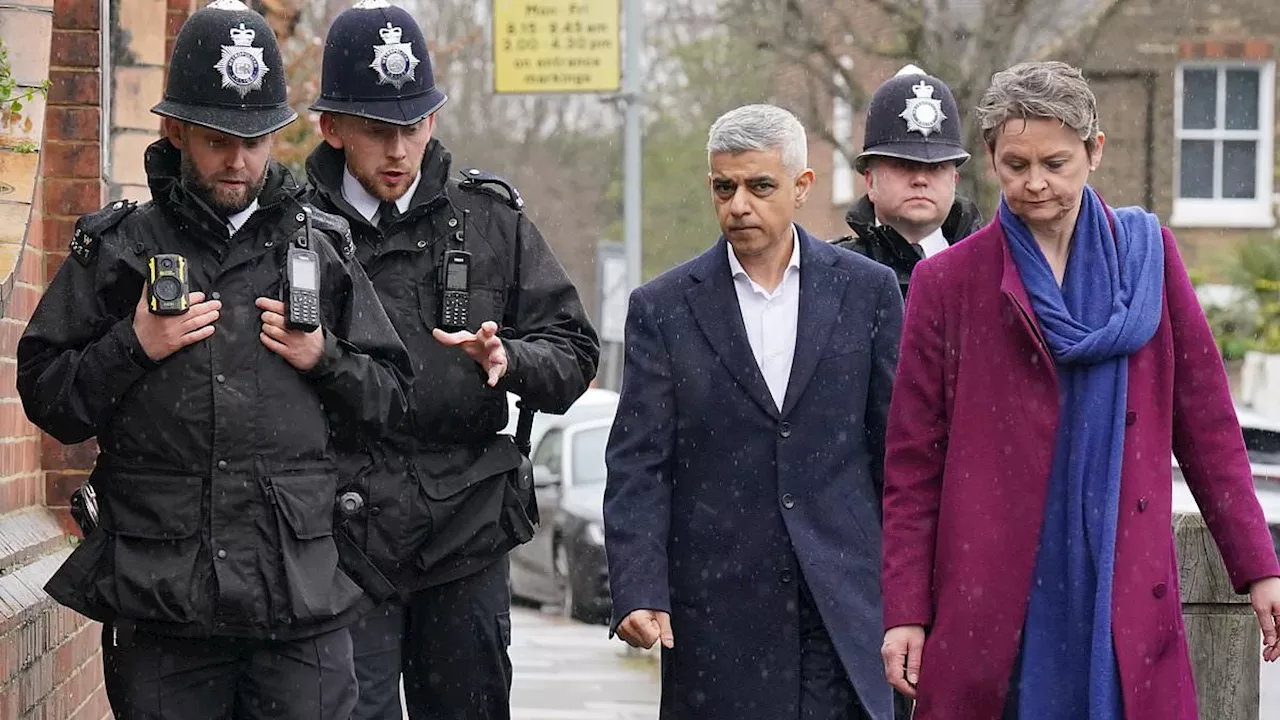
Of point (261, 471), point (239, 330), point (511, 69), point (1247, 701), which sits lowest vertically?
point (1247, 701)

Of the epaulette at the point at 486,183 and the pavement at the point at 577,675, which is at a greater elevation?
the epaulette at the point at 486,183

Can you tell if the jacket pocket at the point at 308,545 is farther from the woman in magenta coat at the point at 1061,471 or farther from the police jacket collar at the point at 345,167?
the woman in magenta coat at the point at 1061,471

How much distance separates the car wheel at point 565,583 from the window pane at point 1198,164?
55.7ft

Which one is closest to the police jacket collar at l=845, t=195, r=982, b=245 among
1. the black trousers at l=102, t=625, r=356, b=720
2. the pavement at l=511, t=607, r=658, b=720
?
the black trousers at l=102, t=625, r=356, b=720

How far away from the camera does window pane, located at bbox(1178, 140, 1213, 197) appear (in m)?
32.3

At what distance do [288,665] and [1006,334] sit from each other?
1.83 metres

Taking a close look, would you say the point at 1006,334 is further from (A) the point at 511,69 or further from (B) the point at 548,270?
(A) the point at 511,69

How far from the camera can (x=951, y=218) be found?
23.6 ft

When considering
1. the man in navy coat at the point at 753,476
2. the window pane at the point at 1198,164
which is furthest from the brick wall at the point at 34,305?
the window pane at the point at 1198,164

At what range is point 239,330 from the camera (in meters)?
5.30

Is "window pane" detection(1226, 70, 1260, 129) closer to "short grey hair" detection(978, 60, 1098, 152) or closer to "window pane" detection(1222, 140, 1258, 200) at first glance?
"window pane" detection(1222, 140, 1258, 200)

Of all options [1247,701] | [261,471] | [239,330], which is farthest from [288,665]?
[1247,701]

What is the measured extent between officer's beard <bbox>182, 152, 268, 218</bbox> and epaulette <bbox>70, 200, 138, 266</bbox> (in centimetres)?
18

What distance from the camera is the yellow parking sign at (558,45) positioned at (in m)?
23.3
